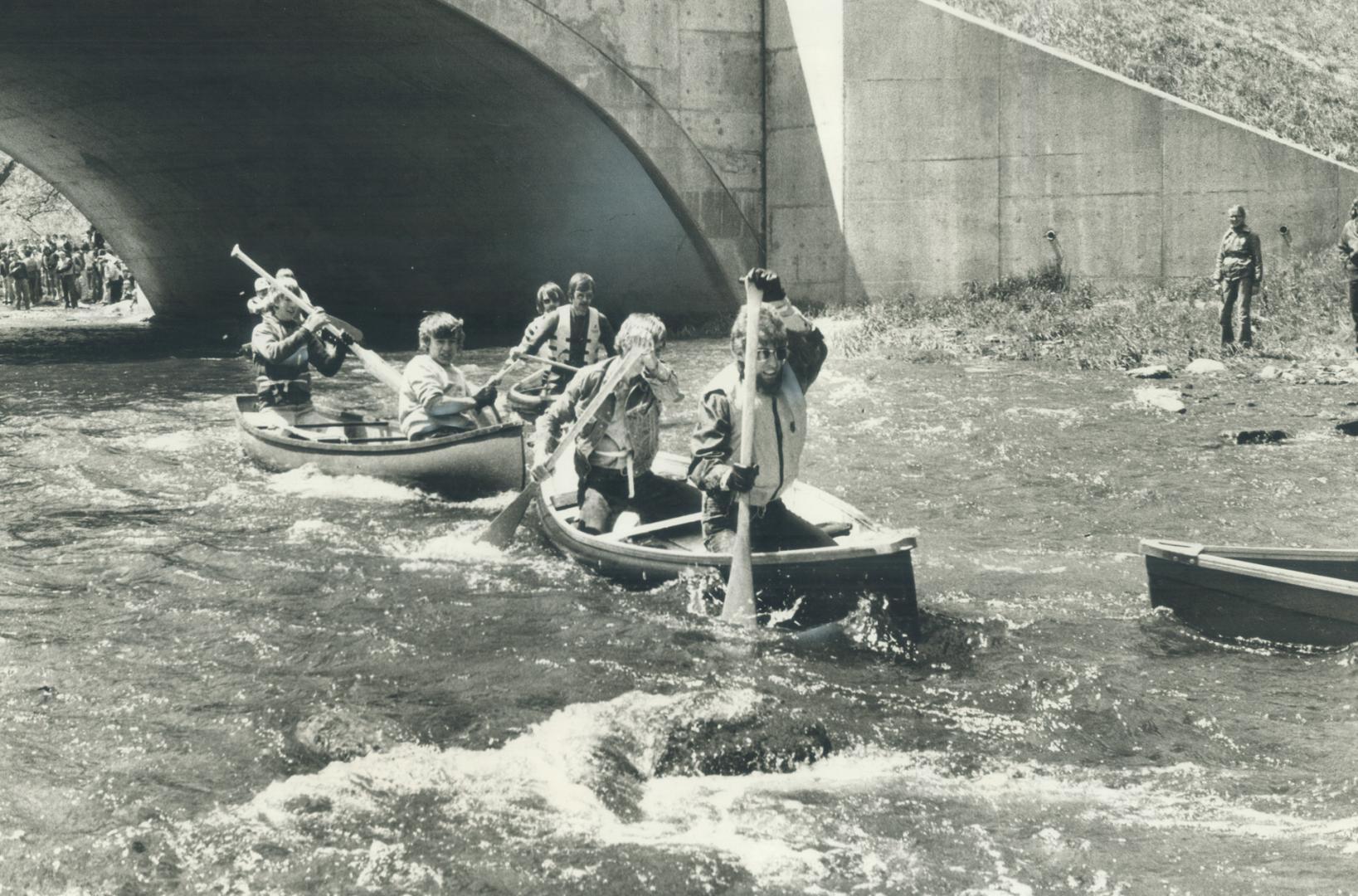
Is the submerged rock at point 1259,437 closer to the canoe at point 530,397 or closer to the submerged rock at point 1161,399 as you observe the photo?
the submerged rock at point 1161,399

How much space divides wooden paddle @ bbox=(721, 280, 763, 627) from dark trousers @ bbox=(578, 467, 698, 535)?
140 centimetres

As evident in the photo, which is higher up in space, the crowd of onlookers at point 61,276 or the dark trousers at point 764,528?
the crowd of onlookers at point 61,276

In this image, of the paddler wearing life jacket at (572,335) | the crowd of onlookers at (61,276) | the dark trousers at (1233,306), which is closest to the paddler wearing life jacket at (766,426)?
the paddler wearing life jacket at (572,335)

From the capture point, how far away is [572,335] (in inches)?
510

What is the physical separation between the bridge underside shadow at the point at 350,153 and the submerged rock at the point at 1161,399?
8.31 m

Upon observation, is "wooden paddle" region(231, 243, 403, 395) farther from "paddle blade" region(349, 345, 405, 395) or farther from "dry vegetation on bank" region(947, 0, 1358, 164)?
"dry vegetation on bank" region(947, 0, 1358, 164)

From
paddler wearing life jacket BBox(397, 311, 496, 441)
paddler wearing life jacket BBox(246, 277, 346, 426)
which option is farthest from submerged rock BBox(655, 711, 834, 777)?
paddler wearing life jacket BBox(246, 277, 346, 426)

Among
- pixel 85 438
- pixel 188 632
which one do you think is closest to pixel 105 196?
pixel 85 438

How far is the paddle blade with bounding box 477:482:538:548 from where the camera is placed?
9930 mm

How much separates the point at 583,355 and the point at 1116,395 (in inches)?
249

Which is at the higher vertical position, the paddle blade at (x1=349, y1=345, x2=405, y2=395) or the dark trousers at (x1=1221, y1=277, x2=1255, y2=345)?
the dark trousers at (x1=1221, y1=277, x2=1255, y2=345)

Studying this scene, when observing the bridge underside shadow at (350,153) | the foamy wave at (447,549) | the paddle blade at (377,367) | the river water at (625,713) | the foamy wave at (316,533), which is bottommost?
the river water at (625,713)

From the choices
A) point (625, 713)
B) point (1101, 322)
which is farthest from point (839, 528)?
point (1101, 322)

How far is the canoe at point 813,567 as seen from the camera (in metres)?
7.46
